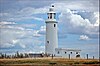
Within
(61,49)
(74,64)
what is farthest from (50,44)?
(74,64)

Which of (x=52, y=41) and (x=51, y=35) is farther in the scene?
(x=51, y=35)

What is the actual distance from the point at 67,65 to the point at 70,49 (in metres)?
18.3

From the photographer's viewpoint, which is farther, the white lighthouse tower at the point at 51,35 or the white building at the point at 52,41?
the white lighthouse tower at the point at 51,35

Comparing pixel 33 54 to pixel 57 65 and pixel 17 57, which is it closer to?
pixel 17 57

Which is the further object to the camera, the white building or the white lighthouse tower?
the white lighthouse tower

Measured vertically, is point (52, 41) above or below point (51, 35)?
below

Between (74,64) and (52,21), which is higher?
(52,21)

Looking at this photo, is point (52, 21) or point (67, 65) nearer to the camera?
point (67, 65)

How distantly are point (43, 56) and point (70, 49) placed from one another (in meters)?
4.88

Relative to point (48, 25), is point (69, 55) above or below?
below

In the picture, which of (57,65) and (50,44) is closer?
(57,65)

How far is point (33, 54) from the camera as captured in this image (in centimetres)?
7319

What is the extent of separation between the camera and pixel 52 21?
73562mm

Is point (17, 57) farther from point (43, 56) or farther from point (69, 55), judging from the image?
point (69, 55)
